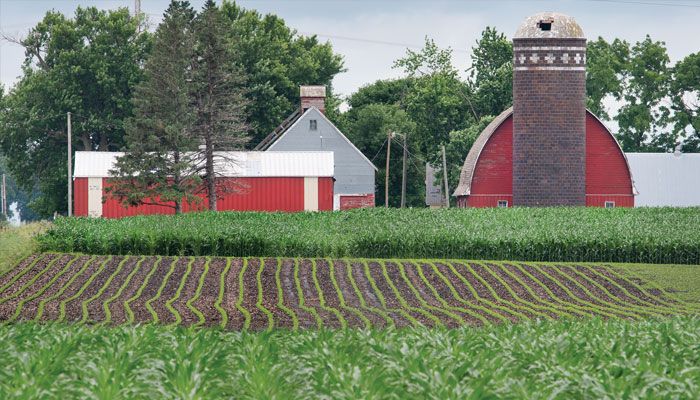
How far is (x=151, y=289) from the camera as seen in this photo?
32.3 m

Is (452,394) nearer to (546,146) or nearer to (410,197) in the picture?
(546,146)

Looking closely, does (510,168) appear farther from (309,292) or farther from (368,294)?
(309,292)

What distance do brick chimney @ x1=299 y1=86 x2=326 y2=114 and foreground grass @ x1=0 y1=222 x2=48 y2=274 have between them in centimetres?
4132

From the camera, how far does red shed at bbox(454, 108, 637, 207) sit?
57969mm

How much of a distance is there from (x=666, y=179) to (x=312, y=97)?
84.7 ft

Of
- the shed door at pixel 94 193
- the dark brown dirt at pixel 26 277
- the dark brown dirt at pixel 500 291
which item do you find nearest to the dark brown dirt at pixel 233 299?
the dark brown dirt at pixel 26 277

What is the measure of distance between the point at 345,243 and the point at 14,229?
47.5ft

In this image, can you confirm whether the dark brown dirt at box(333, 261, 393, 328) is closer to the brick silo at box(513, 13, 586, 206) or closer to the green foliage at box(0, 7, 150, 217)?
the brick silo at box(513, 13, 586, 206)

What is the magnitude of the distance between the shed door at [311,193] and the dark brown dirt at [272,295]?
27.7 metres

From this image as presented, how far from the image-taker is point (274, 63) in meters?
93.2

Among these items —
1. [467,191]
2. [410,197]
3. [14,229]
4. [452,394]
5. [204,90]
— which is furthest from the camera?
[410,197]

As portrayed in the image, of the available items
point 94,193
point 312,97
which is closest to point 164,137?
point 94,193

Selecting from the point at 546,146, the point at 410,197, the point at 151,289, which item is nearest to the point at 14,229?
the point at 151,289

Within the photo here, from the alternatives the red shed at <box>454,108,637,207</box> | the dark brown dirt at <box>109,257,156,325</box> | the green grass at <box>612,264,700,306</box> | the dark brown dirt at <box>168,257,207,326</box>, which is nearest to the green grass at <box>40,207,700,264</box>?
the green grass at <box>612,264,700,306</box>
